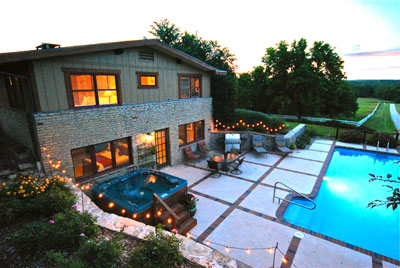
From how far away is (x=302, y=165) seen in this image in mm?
11867

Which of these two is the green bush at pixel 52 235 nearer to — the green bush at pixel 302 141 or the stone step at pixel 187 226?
the stone step at pixel 187 226

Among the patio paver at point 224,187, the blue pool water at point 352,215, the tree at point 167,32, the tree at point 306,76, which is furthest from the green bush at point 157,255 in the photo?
the tree at point 306,76

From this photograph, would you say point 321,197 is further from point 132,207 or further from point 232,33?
point 232,33

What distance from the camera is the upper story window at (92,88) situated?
741 cm

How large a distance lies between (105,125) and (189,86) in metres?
5.75

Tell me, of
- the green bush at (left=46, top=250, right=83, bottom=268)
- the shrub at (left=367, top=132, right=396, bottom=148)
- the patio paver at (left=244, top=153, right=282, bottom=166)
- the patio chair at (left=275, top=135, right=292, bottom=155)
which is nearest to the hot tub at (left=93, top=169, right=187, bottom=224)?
the green bush at (left=46, top=250, right=83, bottom=268)

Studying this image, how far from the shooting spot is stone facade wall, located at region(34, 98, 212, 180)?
22.8 feet

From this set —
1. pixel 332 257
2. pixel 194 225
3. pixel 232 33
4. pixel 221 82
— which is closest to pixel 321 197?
pixel 332 257

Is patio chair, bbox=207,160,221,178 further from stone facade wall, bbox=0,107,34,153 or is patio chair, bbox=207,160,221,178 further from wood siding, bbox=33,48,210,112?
stone facade wall, bbox=0,107,34,153

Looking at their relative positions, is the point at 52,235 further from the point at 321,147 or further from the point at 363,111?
the point at 363,111

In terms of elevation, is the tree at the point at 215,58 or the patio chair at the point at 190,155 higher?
the tree at the point at 215,58

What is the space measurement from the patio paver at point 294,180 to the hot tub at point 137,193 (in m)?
4.58

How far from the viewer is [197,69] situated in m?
12.6

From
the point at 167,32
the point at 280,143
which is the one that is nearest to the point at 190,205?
the point at 280,143
